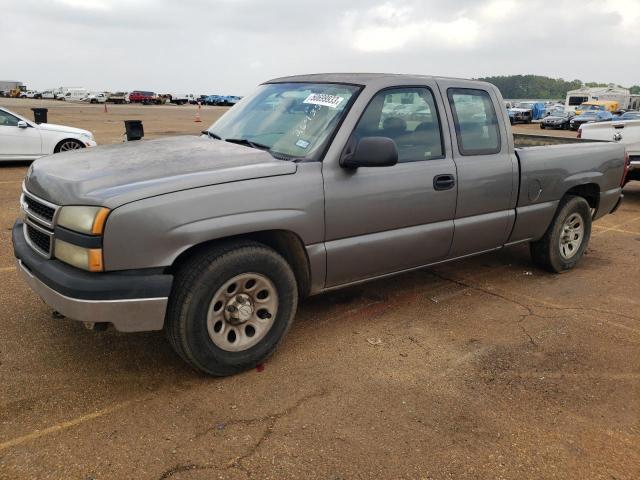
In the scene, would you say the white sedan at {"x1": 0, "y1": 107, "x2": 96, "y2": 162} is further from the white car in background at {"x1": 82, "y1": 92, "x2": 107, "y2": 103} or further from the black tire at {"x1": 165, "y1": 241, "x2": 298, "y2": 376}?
the white car in background at {"x1": 82, "y1": 92, "x2": 107, "y2": 103}

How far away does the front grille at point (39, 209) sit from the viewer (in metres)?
2.98

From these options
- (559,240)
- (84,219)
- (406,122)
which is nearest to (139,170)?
(84,219)

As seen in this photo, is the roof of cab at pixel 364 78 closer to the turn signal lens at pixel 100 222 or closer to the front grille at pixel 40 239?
the turn signal lens at pixel 100 222

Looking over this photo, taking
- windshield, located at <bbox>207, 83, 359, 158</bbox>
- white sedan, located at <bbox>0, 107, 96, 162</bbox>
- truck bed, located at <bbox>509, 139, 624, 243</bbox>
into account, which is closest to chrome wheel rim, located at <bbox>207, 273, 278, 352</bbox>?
windshield, located at <bbox>207, 83, 359, 158</bbox>

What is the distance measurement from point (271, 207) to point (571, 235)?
3.62m

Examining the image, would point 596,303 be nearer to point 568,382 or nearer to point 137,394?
point 568,382

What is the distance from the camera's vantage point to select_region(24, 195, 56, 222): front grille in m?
2.98

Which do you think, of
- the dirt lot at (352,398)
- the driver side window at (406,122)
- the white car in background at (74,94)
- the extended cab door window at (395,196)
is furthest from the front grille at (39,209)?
the white car in background at (74,94)

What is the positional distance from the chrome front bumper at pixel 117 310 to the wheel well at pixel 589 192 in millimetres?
4201

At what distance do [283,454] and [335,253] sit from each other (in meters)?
1.36

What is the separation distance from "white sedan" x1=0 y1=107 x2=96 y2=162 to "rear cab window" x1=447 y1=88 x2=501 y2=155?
9210 mm

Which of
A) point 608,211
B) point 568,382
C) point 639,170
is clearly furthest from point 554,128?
point 568,382

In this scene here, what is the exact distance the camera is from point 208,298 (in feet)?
9.82

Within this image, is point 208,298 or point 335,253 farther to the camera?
point 335,253
